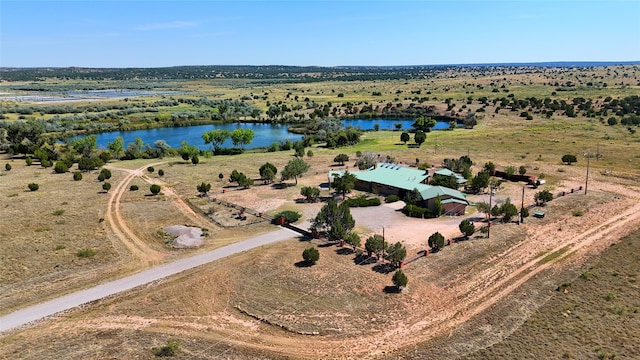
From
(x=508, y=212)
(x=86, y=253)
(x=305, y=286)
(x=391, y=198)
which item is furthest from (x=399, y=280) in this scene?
(x=86, y=253)

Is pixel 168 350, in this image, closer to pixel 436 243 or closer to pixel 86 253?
pixel 86 253

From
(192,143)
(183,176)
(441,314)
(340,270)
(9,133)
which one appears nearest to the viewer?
(441,314)

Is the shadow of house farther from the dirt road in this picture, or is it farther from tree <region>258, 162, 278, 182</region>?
the dirt road

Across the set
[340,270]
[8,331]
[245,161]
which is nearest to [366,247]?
[340,270]

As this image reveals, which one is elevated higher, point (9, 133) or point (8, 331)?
point (9, 133)

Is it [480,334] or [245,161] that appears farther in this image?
[245,161]

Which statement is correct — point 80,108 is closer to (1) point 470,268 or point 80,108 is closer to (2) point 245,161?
(2) point 245,161

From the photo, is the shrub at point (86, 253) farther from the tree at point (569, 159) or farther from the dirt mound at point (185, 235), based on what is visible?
the tree at point (569, 159)
